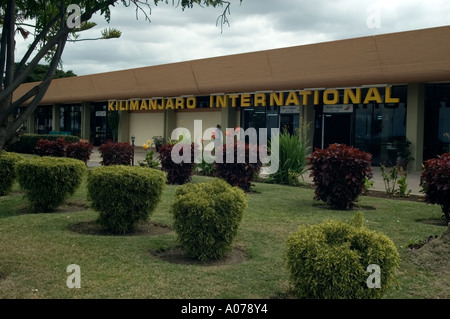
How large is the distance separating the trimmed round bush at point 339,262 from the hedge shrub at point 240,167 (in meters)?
7.88

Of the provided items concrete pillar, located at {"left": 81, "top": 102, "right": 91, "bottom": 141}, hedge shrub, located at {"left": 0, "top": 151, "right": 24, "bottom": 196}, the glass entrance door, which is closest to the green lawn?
hedge shrub, located at {"left": 0, "top": 151, "right": 24, "bottom": 196}

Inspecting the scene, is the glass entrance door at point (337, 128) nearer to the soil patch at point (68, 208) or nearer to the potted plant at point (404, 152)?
the potted plant at point (404, 152)

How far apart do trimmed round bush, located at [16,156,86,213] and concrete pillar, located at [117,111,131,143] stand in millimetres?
27443

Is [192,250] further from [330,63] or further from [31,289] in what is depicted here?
[330,63]

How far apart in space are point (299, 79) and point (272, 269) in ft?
54.5

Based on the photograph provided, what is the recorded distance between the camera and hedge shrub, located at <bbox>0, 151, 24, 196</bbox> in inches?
448

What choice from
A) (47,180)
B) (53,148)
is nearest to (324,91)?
(53,148)

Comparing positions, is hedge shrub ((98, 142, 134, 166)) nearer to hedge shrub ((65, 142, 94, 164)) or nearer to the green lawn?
hedge shrub ((65, 142, 94, 164))

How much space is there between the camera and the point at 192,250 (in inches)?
248

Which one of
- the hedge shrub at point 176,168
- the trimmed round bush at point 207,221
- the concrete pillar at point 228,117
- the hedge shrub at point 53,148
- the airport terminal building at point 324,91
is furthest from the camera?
the concrete pillar at point 228,117

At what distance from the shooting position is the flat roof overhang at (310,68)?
17.5 meters

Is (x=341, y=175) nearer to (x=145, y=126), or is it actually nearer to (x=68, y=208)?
(x=68, y=208)

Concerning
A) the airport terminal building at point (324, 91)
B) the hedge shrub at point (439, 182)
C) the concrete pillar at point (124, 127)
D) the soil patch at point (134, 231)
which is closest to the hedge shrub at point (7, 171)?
the soil patch at point (134, 231)

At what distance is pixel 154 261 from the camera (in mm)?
6199
